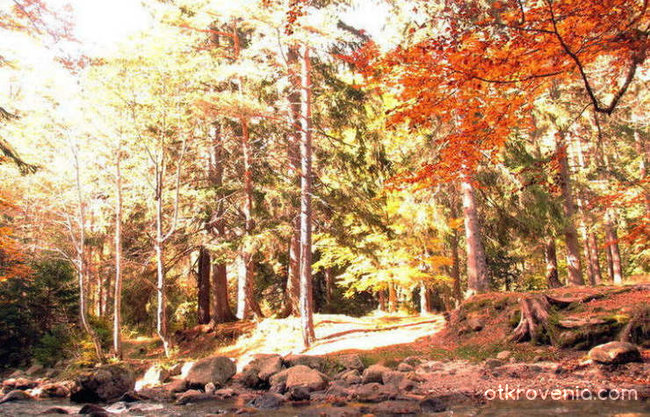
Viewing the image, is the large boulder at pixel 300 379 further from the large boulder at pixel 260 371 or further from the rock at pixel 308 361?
the rock at pixel 308 361

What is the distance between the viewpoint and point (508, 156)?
15.0 metres

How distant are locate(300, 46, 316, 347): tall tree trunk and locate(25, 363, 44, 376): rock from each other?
8.84 meters

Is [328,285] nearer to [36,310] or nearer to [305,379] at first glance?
[36,310]

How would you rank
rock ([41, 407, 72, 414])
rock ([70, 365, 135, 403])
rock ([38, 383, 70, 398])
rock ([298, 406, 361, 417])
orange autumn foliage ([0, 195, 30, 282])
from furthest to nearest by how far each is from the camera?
1. orange autumn foliage ([0, 195, 30, 282])
2. rock ([38, 383, 70, 398])
3. rock ([70, 365, 135, 403])
4. rock ([41, 407, 72, 414])
5. rock ([298, 406, 361, 417])

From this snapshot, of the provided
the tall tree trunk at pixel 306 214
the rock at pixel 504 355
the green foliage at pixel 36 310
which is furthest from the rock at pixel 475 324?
the green foliage at pixel 36 310

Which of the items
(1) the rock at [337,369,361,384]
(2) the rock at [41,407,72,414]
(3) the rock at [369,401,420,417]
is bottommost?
(2) the rock at [41,407,72,414]

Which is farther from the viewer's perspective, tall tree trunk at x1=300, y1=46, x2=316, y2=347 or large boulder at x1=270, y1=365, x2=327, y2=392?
tall tree trunk at x1=300, y1=46, x2=316, y2=347

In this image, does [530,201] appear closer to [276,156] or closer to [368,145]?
[368,145]

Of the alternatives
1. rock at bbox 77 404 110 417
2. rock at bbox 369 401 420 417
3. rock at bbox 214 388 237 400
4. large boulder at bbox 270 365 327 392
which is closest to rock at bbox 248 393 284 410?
large boulder at bbox 270 365 327 392

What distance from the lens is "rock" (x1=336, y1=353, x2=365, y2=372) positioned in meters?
9.90

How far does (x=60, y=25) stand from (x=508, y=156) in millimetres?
14382

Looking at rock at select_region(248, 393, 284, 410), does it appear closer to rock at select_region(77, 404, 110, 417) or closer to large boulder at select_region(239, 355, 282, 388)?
large boulder at select_region(239, 355, 282, 388)

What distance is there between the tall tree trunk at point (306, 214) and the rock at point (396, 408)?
6.12 metres

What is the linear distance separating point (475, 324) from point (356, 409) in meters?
5.38
